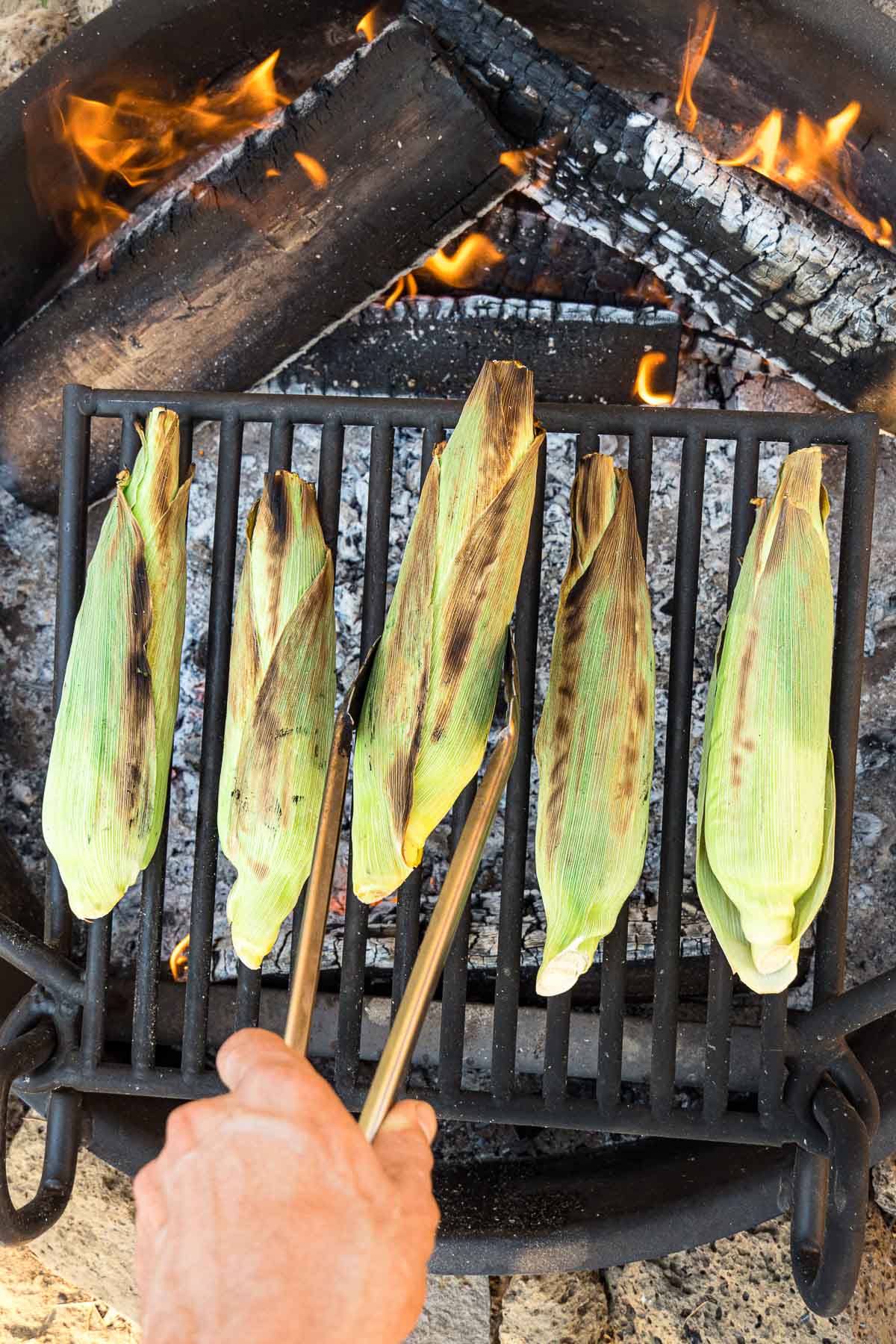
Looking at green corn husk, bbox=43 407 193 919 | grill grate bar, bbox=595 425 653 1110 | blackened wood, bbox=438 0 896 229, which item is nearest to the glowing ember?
blackened wood, bbox=438 0 896 229

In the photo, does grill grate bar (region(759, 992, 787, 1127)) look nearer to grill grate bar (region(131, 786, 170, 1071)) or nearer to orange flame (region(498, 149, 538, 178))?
grill grate bar (region(131, 786, 170, 1071))

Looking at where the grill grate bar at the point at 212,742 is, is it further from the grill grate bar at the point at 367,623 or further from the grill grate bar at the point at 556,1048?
the grill grate bar at the point at 556,1048

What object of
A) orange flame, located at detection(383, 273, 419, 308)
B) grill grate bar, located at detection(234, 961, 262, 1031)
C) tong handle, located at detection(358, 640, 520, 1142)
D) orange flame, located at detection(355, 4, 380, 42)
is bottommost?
grill grate bar, located at detection(234, 961, 262, 1031)

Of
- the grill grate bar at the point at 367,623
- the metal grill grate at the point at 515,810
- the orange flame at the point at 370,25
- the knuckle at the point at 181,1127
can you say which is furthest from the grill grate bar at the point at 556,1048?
the orange flame at the point at 370,25

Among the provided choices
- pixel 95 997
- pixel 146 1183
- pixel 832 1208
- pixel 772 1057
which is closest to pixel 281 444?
pixel 95 997

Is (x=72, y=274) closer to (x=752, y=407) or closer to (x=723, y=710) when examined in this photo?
(x=752, y=407)

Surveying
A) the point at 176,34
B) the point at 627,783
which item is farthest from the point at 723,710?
the point at 176,34
